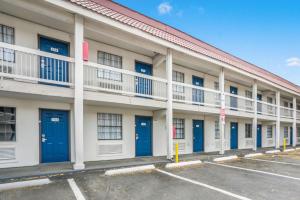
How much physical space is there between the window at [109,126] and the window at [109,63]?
193cm

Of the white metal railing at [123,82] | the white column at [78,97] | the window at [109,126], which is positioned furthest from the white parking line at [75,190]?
the white metal railing at [123,82]

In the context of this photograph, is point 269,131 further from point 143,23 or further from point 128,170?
point 128,170

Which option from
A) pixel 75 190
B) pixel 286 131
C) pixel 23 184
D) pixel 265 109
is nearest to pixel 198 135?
pixel 265 109

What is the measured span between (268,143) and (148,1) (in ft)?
60.8

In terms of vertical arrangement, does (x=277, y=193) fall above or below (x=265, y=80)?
below

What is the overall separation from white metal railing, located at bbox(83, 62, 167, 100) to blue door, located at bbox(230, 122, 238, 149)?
8.54 meters

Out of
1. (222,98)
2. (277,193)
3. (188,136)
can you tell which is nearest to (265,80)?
(222,98)

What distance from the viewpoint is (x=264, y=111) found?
1894 centimetres

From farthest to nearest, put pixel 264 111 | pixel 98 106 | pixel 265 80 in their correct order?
pixel 264 111, pixel 265 80, pixel 98 106

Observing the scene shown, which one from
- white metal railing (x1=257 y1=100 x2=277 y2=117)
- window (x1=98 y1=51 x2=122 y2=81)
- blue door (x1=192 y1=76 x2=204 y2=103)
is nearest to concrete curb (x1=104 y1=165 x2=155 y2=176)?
window (x1=98 y1=51 x2=122 y2=81)

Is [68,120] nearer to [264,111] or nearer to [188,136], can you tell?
[188,136]

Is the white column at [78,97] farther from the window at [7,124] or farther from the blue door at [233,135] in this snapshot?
the blue door at [233,135]

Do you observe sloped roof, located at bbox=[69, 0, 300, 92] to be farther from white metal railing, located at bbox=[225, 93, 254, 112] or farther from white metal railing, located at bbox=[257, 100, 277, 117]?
white metal railing, located at bbox=[257, 100, 277, 117]

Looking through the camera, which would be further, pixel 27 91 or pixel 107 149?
pixel 107 149
